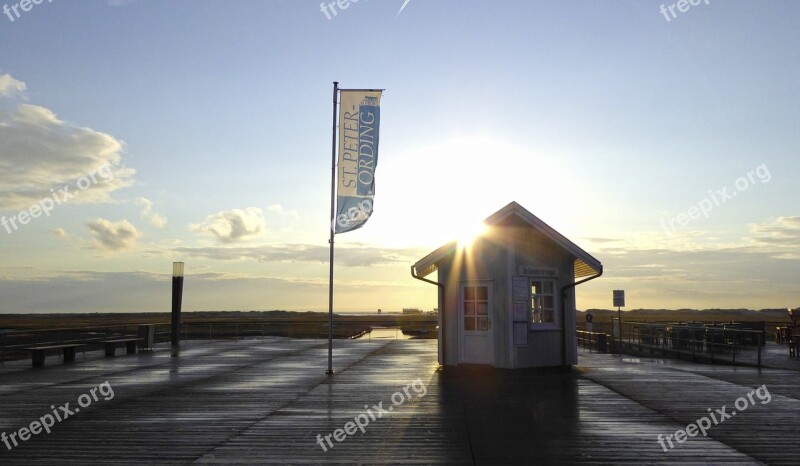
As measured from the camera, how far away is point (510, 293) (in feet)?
52.6

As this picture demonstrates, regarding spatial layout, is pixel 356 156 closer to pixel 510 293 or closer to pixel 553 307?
pixel 510 293

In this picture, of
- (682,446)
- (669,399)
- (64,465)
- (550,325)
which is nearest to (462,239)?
(550,325)

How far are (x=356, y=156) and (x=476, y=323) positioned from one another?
540 centimetres

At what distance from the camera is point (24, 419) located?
31.6ft

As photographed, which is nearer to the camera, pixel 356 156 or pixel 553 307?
pixel 356 156

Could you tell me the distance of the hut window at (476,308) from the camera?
54.4ft

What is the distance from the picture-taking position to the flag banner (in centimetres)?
1486

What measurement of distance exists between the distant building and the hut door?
23 millimetres

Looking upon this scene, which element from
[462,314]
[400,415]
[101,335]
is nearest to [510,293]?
[462,314]

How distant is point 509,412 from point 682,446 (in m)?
2.87

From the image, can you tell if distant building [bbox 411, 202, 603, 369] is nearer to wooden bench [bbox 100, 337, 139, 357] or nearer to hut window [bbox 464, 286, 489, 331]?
hut window [bbox 464, 286, 489, 331]

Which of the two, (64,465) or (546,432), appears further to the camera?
(546,432)

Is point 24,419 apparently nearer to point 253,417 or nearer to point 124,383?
point 253,417

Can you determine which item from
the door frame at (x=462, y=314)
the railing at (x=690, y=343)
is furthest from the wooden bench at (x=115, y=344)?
the railing at (x=690, y=343)
